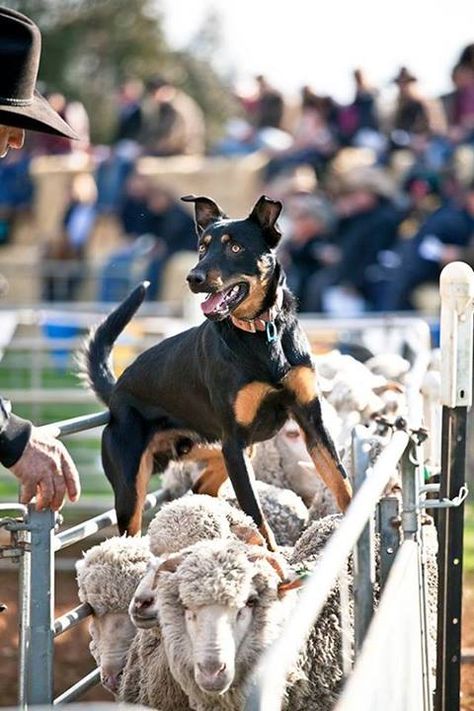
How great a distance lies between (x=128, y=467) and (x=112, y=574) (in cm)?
85

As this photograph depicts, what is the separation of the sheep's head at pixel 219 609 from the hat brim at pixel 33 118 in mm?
1094

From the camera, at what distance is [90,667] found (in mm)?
6441

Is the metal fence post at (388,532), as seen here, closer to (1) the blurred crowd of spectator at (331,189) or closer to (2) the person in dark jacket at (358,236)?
(1) the blurred crowd of spectator at (331,189)

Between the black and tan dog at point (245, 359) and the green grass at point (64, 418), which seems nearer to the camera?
the black and tan dog at point (245, 359)

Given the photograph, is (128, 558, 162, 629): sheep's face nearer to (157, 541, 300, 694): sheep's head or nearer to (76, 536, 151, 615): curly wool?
(157, 541, 300, 694): sheep's head

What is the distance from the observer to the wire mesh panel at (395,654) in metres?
2.41

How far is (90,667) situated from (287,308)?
2.56 metres

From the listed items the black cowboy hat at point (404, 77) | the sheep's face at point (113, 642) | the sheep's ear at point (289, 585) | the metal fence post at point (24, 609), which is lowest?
the sheep's face at point (113, 642)

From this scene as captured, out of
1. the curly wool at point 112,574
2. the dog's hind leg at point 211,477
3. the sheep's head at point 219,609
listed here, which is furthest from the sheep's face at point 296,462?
the sheep's head at point 219,609

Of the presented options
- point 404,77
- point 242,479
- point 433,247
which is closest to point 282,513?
point 242,479

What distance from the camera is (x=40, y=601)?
3.84m

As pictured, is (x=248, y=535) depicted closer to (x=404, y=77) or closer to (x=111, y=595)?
(x=111, y=595)

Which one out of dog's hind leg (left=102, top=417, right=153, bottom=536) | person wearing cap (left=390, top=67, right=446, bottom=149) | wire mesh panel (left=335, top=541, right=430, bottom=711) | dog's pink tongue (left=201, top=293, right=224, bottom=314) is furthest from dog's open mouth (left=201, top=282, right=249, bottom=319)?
person wearing cap (left=390, top=67, right=446, bottom=149)

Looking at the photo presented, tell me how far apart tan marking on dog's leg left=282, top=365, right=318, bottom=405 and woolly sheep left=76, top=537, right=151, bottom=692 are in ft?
2.30
